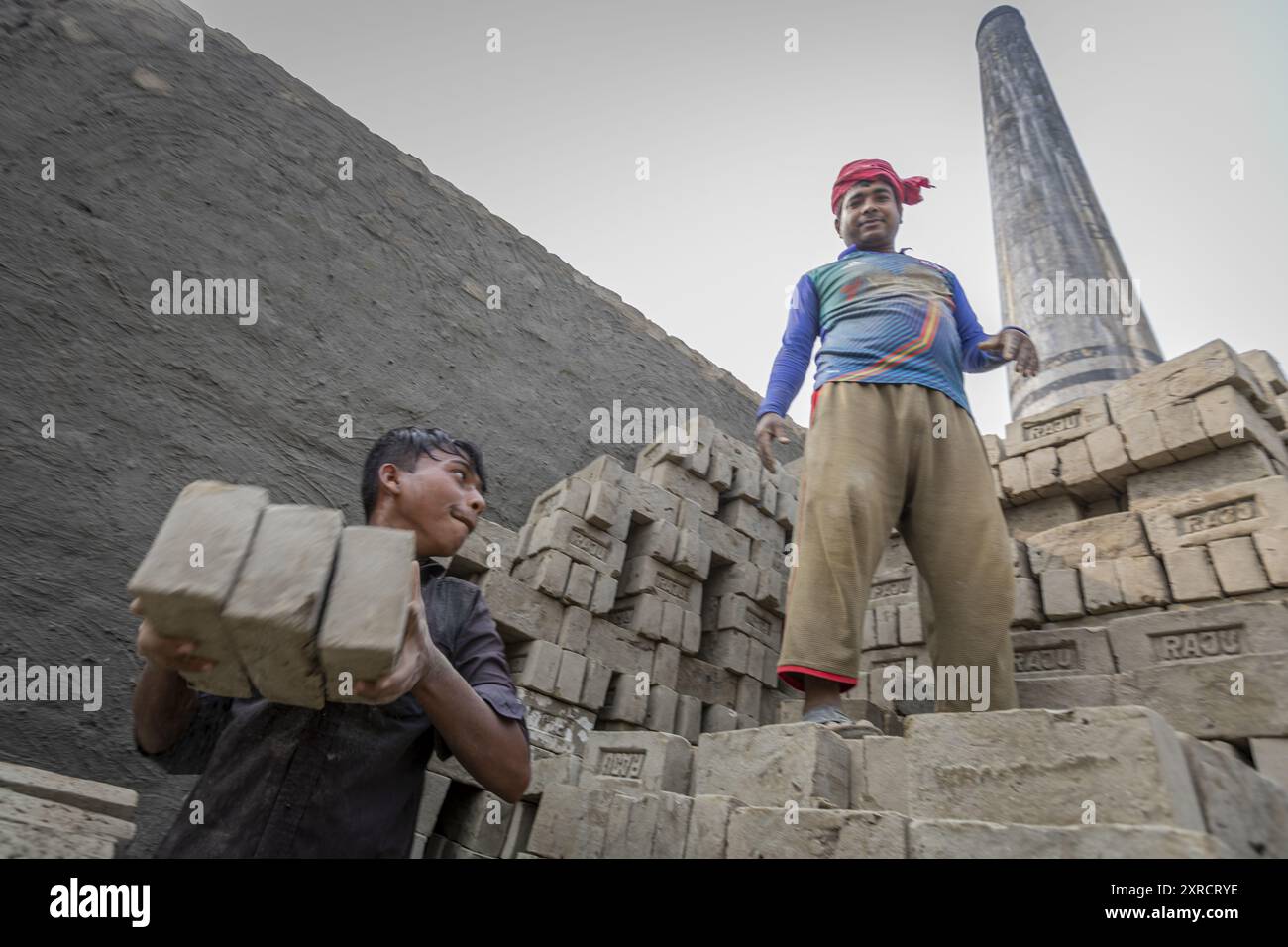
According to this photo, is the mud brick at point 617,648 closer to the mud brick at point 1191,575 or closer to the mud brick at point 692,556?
the mud brick at point 692,556

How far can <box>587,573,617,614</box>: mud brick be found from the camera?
3.95 m

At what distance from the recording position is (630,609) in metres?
4.30

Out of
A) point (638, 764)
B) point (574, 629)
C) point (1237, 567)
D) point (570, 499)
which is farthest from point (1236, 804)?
point (570, 499)

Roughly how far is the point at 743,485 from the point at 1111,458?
2.16 metres

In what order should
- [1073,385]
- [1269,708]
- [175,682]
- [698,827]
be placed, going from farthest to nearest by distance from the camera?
[1073,385] → [1269,708] → [698,827] → [175,682]

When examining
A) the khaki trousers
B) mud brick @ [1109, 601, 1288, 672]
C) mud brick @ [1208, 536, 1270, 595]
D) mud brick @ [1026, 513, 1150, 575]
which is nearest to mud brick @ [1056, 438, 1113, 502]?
mud brick @ [1026, 513, 1150, 575]

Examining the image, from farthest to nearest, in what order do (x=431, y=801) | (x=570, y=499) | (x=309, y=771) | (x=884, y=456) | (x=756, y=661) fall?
1. (x=756, y=661)
2. (x=570, y=499)
3. (x=431, y=801)
4. (x=884, y=456)
5. (x=309, y=771)

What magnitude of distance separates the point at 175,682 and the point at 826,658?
188 centimetres

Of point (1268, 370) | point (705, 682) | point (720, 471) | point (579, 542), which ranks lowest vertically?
point (705, 682)

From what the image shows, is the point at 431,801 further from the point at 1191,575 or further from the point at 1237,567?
the point at 1237,567

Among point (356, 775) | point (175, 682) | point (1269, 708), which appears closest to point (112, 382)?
point (175, 682)
